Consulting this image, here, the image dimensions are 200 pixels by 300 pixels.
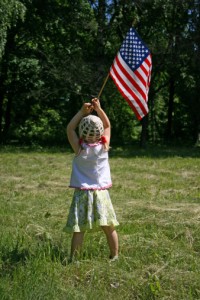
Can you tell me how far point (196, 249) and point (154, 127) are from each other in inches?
1061

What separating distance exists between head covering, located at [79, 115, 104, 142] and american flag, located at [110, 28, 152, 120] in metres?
0.77

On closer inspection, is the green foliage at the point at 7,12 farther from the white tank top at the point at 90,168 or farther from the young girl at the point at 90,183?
the white tank top at the point at 90,168

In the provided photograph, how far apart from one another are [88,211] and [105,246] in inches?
26.9

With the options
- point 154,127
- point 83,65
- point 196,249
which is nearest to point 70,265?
point 196,249

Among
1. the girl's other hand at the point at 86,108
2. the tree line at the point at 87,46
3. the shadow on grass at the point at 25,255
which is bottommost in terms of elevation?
the shadow on grass at the point at 25,255

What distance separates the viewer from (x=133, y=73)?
17.1 ft

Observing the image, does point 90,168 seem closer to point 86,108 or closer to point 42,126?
point 86,108

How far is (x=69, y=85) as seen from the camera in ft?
65.8

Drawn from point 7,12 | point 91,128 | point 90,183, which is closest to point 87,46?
point 7,12

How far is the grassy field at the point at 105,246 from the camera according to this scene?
3725mm

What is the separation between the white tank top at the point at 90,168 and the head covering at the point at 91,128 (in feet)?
0.25

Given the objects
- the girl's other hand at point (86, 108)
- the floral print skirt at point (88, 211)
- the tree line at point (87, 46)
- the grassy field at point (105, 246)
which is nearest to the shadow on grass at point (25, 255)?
the grassy field at point (105, 246)

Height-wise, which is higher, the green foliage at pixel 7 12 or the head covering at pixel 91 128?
the green foliage at pixel 7 12

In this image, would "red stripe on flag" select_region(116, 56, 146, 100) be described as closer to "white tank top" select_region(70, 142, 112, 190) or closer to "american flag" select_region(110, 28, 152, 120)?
"american flag" select_region(110, 28, 152, 120)
